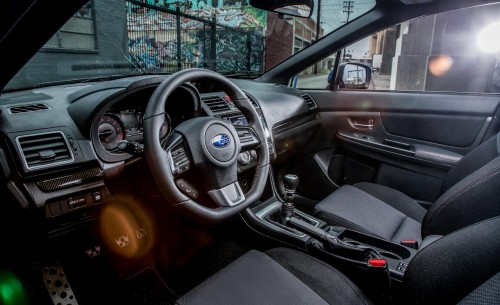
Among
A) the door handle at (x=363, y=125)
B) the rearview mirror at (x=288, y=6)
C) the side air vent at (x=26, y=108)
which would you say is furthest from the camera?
the door handle at (x=363, y=125)

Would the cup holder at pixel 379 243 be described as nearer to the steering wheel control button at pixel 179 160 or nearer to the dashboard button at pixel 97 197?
the steering wheel control button at pixel 179 160

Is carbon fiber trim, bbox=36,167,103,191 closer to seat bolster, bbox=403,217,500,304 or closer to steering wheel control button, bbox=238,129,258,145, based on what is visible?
steering wheel control button, bbox=238,129,258,145

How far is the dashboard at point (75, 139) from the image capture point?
1.48 metres

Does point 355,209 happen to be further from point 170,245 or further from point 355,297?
point 170,245

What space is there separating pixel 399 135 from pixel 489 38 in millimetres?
1752

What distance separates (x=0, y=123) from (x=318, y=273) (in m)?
1.30

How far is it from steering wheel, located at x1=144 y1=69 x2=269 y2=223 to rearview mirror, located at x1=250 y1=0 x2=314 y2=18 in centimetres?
101

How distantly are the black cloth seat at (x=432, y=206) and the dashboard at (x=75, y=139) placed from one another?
1.95 ft

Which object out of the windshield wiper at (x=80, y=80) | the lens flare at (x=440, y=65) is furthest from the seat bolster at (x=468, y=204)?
the lens flare at (x=440, y=65)

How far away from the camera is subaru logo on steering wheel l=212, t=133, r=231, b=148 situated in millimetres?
1441

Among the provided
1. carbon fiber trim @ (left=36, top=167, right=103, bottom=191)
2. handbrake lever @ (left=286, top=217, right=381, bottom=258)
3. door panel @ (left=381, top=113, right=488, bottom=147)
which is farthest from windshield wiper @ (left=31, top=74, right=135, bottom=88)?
door panel @ (left=381, top=113, right=488, bottom=147)

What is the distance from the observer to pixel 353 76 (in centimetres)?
294

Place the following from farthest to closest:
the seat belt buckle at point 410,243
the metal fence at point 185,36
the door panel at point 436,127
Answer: the metal fence at point 185,36 < the door panel at point 436,127 < the seat belt buckle at point 410,243

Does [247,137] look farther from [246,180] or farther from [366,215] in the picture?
[366,215]
